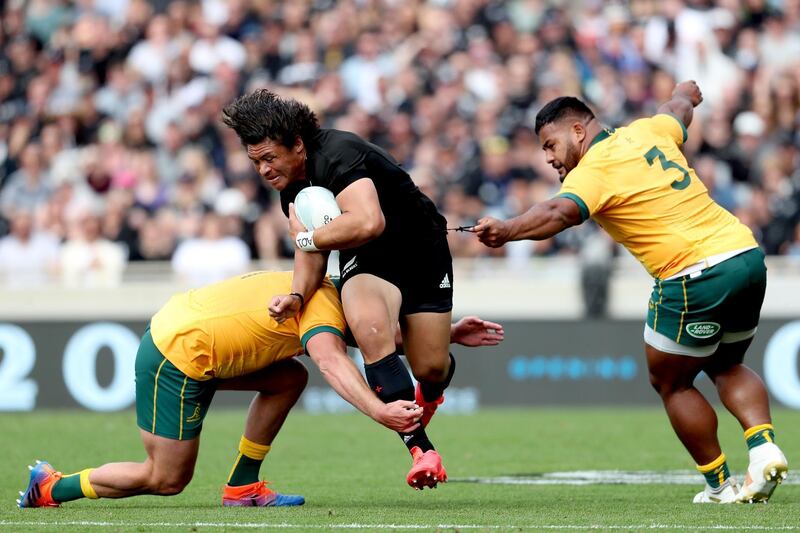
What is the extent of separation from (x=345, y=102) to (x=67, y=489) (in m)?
10.9

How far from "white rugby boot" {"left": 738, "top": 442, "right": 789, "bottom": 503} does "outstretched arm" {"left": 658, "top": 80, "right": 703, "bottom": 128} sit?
6.58 ft

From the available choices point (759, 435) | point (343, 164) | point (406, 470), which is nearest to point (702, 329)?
point (759, 435)

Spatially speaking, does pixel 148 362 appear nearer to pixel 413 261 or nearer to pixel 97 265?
pixel 413 261

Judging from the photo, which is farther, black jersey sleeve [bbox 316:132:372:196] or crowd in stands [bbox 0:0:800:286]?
crowd in stands [bbox 0:0:800:286]

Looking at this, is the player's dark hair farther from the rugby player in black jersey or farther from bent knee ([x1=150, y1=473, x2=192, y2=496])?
bent knee ([x1=150, y1=473, x2=192, y2=496])

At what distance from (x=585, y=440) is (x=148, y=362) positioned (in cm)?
543

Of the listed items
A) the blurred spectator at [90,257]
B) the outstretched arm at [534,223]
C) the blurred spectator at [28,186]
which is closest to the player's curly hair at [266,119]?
the outstretched arm at [534,223]

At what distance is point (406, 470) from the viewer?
1025 cm

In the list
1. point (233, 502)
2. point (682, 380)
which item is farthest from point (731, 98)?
point (233, 502)

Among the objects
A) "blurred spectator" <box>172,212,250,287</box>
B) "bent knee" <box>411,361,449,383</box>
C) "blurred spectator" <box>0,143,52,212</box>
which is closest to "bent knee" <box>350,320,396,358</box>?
"bent knee" <box>411,361,449,383</box>

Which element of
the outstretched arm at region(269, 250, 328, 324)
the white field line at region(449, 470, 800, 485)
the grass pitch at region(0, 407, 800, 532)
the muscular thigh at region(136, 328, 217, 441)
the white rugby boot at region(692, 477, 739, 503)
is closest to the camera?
the grass pitch at region(0, 407, 800, 532)

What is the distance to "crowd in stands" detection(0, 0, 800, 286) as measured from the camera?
1633 centimetres

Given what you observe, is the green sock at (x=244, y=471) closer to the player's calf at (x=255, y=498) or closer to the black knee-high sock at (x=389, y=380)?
the player's calf at (x=255, y=498)

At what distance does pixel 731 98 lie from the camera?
661 inches
